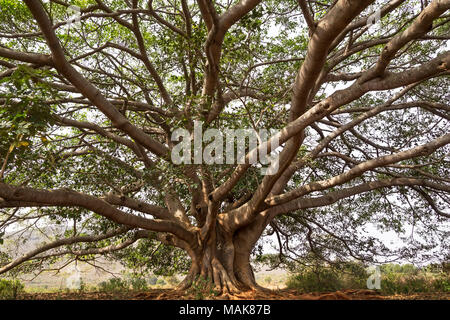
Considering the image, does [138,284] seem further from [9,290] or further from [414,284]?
[414,284]

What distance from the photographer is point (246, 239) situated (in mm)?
6957

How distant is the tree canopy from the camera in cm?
335

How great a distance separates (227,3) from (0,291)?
7465mm

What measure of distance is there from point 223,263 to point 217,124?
3.04 meters

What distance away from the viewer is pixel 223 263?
6.64m

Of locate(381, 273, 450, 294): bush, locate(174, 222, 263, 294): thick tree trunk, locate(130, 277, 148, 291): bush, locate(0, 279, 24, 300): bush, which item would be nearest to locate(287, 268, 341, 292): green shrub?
locate(381, 273, 450, 294): bush

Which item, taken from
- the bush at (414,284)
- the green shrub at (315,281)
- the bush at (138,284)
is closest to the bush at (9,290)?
the bush at (138,284)

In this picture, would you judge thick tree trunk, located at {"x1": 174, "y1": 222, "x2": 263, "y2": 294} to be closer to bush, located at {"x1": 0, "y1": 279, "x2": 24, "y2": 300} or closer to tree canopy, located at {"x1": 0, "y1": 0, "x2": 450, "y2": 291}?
tree canopy, located at {"x1": 0, "y1": 0, "x2": 450, "y2": 291}

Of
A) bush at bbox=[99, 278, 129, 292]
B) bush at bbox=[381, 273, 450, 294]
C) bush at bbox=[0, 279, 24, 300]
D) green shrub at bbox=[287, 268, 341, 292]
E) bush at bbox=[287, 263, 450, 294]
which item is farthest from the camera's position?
green shrub at bbox=[287, 268, 341, 292]

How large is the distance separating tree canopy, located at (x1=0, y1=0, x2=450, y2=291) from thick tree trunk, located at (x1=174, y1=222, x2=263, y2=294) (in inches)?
1.2

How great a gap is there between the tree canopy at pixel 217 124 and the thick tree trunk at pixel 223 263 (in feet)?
0.10

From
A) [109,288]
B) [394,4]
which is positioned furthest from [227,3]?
[109,288]

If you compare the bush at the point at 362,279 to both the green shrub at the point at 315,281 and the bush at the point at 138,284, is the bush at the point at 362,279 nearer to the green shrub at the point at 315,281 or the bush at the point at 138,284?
the green shrub at the point at 315,281

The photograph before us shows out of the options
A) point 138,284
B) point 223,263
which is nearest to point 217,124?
point 223,263
